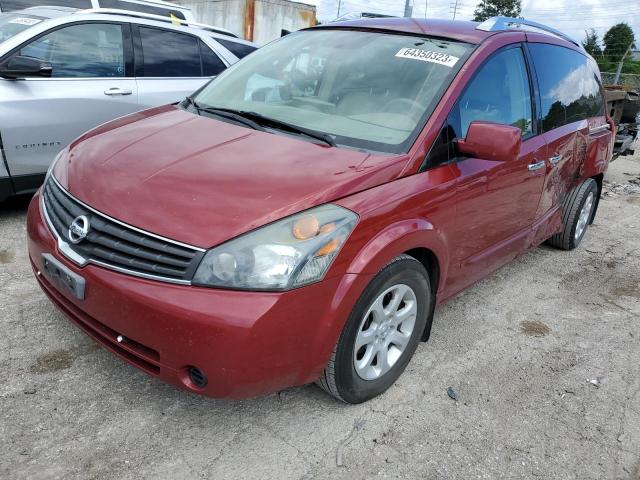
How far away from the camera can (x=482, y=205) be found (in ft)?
9.98

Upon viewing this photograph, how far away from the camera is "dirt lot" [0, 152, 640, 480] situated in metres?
2.22

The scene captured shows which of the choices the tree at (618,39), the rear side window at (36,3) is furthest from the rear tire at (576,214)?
the tree at (618,39)

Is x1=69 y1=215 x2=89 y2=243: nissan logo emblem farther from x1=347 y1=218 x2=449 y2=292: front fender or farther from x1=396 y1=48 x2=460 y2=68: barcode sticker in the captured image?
x1=396 y1=48 x2=460 y2=68: barcode sticker

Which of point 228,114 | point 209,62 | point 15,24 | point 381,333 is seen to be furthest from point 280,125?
point 15,24

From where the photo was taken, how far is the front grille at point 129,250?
202 centimetres

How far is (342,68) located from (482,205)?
1100 mm

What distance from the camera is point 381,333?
2568 mm

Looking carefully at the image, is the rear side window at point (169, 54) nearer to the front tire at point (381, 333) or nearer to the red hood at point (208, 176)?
the red hood at point (208, 176)

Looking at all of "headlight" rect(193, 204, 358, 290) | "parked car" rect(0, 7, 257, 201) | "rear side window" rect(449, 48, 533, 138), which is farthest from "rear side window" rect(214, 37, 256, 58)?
"headlight" rect(193, 204, 358, 290)

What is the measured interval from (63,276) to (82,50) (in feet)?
10.0

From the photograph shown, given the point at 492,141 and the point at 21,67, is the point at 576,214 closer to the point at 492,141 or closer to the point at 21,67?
the point at 492,141

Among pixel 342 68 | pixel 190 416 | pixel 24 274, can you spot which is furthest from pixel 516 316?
pixel 24 274

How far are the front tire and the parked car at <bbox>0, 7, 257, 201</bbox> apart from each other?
3.15m

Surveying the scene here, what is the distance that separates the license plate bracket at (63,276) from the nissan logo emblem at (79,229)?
0.13 meters
